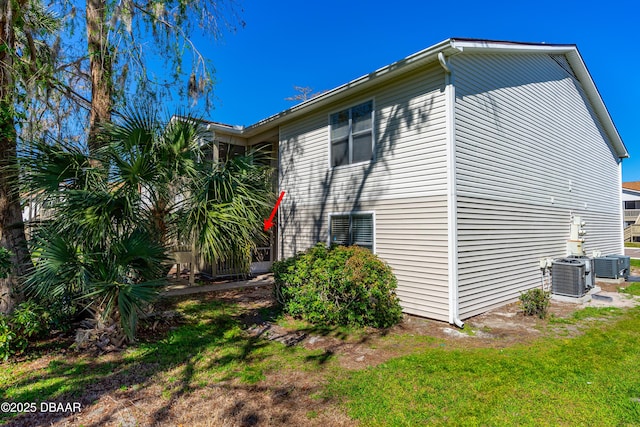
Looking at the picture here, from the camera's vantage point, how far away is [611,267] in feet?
33.3

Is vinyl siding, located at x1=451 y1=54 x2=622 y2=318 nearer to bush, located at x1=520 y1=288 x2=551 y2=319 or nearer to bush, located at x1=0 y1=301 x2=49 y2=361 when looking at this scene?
bush, located at x1=520 y1=288 x2=551 y2=319

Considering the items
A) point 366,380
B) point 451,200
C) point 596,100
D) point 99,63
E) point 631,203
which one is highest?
point 596,100

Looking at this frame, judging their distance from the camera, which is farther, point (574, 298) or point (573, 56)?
point (573, 56)

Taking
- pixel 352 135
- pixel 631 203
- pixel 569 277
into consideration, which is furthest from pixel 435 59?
pixel 631 203

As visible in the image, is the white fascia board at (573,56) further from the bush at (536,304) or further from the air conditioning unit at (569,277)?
the air conditioning unit at (569,277)

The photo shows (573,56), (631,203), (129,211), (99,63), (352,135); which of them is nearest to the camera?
(129,211)

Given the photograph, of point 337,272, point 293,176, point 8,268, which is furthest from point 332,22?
point 8,268

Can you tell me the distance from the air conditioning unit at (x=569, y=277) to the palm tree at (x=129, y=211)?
7141 millimetres

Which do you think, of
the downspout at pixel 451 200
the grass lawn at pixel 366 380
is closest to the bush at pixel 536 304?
the grass lawn at pixel 366 380

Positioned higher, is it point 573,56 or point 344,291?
point 573,56

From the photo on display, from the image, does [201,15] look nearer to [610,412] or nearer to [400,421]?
[400,421]

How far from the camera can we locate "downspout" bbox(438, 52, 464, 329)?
6000 mm

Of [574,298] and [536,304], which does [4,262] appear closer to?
[536,304]

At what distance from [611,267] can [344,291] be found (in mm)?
9381
